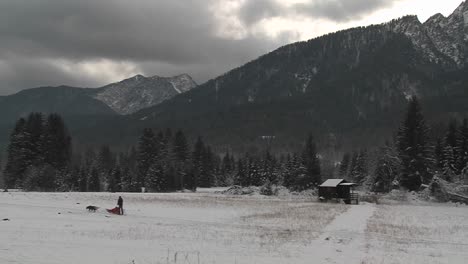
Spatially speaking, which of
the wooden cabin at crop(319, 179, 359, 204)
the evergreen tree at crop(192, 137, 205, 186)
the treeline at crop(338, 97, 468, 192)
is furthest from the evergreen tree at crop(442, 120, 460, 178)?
the evergreen tree at crop(192, 137, 205, 186)

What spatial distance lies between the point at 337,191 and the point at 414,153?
12887mm

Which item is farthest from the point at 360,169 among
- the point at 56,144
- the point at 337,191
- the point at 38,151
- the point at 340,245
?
the point at 340,245

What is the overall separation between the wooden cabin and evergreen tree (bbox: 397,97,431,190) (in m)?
8.46

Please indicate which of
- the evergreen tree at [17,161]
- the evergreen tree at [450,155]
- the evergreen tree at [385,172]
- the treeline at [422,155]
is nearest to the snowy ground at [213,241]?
the treeline at [422,155]

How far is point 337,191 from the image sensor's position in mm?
67938

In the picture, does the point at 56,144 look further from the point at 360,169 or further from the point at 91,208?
the point at 360,169

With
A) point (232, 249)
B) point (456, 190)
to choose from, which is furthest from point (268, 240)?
point (456, 190)

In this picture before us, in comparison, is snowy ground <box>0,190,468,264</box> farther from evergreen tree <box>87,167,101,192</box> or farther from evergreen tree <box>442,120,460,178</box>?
evergreen tree <box>87,167,101,192</box>

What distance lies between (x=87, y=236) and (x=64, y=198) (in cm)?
2903

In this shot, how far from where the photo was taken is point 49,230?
23.0 metres

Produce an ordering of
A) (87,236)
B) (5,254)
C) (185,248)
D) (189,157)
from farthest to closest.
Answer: (189,157) < (87,236) < (185,248) < (5,254)

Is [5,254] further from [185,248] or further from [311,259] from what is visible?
[311,259]

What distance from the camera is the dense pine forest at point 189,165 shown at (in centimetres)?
7012

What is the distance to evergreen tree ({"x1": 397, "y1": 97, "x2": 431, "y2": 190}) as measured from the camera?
67.9m
